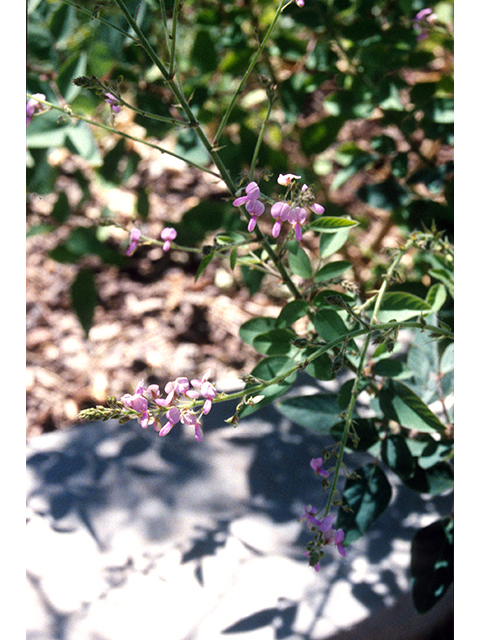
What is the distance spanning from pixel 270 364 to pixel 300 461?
41cm

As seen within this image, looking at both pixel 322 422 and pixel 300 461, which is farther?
pixel 300 461

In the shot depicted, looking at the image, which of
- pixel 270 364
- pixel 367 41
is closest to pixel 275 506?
pixel 270 364

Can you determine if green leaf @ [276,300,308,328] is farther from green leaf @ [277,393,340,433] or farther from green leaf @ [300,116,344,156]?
green leaf @ [300,116,344,156]

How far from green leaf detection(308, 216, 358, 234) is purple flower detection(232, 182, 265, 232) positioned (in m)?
0.09

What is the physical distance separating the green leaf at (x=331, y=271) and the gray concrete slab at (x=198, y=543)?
426 mm

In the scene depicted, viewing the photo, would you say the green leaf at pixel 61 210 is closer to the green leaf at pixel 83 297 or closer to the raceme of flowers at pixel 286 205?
the green leaf at pixel 83 297

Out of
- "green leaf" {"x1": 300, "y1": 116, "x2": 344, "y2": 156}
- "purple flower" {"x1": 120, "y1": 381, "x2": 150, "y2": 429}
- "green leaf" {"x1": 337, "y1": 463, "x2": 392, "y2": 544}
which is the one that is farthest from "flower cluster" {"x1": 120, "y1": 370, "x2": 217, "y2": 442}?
"green leaf" {"x1": 300, "y1": 116, "x2": 344, "y2": 156}

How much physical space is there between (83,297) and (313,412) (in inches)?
31.7

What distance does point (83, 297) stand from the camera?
144cm

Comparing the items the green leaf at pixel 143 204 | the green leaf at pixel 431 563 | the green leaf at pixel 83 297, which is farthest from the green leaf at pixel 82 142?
the green leaf at pixel 431 563

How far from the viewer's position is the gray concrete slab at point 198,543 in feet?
2.79

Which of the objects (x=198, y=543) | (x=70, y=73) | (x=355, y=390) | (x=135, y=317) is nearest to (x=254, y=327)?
(x=355, y=390)

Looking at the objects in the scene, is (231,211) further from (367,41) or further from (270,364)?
(270,364)
